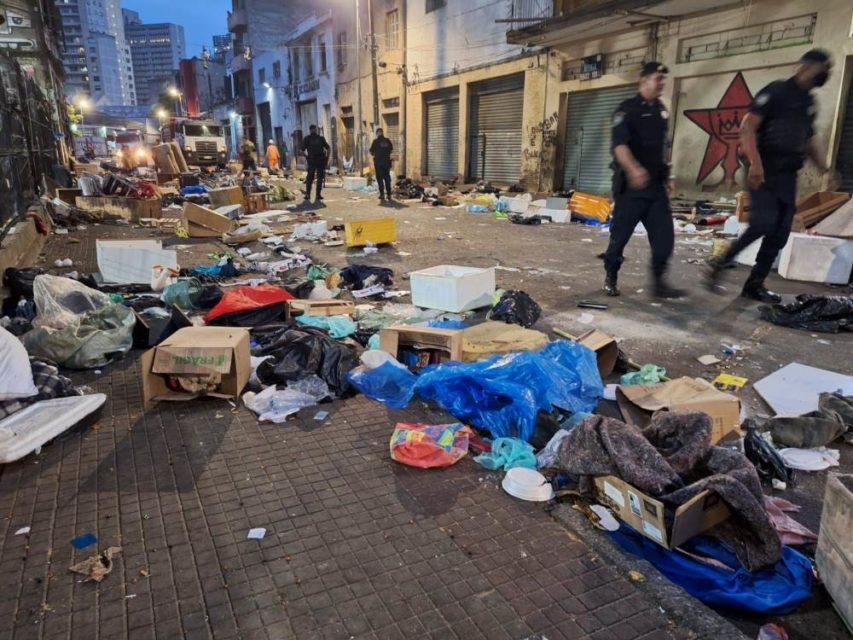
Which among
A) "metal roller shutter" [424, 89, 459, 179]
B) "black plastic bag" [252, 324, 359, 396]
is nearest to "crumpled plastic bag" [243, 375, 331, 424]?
"black plastic bag" [252, 324, 359, 396]

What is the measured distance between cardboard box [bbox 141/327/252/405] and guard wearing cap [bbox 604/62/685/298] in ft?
11.7

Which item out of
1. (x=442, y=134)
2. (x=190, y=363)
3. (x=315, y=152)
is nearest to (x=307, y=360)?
(x=190, y=363)

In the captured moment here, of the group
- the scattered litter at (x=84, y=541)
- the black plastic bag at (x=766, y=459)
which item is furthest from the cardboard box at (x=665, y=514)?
the scattered litter at (x=84, y=541)

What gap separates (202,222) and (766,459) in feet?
29.4

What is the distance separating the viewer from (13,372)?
2.96m

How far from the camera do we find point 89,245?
8.78 meters

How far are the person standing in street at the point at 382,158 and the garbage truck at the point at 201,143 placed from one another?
17.0 m

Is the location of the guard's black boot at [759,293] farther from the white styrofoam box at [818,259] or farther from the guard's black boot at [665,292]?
the white styrofoam box at [818,259]

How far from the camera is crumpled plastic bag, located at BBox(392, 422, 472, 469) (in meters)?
2.63

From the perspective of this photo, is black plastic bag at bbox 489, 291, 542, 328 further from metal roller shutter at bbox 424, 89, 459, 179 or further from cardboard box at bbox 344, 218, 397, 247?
metal roller shutter at bbox 424, 89, 459, 179

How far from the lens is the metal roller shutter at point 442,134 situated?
811 inches

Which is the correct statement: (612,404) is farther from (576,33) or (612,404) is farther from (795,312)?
(576,33)

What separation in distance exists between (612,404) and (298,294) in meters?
3.13

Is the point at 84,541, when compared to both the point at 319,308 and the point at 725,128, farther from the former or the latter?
the point at 725,128
